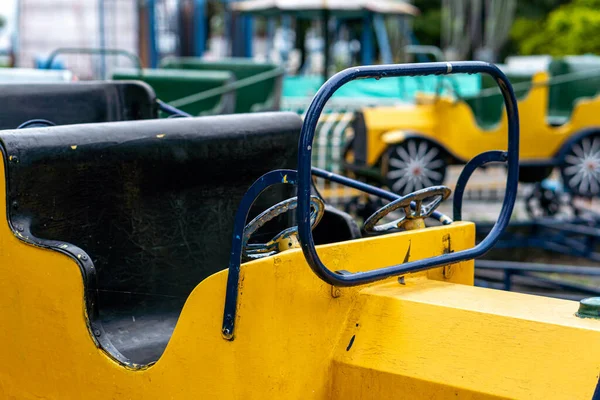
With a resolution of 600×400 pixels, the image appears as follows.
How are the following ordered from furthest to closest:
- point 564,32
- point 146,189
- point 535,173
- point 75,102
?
point 564,32, point 535,173, point 75,102, point 146,189

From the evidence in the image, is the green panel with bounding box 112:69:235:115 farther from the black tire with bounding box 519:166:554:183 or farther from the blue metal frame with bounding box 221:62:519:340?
the blue metal frame with bounding box 221:62:519:340

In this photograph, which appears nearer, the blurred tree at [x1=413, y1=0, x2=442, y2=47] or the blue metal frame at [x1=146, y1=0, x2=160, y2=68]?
the blue metal frame at [x1=146, y1=0, x2=160, y2=68]

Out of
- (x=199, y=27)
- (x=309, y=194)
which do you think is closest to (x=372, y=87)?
(x=199, y=27)

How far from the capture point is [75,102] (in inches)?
159

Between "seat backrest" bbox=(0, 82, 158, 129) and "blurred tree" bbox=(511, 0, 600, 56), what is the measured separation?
866 inches

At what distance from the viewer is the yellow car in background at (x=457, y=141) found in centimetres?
934

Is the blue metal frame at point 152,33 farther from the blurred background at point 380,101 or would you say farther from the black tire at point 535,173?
the black tire at point 535,173

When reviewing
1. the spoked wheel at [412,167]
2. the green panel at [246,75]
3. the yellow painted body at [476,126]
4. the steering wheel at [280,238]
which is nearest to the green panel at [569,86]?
the yellow painted body at [476,126]

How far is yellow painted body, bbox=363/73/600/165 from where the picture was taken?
31.8ft

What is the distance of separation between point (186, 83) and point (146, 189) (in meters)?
8.80

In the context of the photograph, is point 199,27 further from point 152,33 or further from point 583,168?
point 583,168


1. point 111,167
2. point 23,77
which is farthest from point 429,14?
point 111,167

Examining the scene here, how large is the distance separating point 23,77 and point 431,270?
12.2 feet

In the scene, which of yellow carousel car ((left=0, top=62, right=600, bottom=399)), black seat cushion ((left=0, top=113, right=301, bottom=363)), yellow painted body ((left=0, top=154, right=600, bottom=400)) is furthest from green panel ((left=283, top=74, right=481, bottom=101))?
yellow painted body ((left=0, top=154, right=600, bottom=400))
